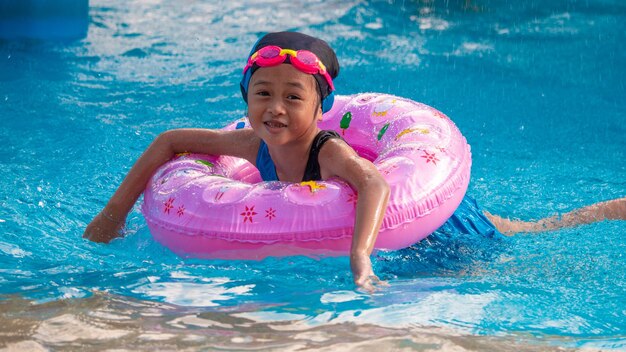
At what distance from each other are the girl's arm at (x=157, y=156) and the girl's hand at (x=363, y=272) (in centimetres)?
109

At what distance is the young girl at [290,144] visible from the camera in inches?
Answer: 141

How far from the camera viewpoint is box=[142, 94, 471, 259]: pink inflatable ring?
3646 mm

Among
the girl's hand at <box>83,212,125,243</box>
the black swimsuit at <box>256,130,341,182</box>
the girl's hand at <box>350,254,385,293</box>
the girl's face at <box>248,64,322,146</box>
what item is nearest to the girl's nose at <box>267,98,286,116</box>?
the girl's face at <box>248,64,322,146</box>

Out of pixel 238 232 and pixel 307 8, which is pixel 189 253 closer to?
pixel 238 232

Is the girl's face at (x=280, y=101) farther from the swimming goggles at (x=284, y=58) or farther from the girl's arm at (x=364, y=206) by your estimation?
the girl's arm at (x=364, y=206)

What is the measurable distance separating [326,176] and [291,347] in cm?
118

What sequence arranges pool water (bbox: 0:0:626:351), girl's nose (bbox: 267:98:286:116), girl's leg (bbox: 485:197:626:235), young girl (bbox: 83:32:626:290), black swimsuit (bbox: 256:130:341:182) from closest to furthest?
pool water (bbox: 0:0:626:351)
young girl (bbox: 83:32:626:290)
girl's nose (bbox: 267:98:286:116)
black swimsuit (bbox: 256:130:341:182)
girl's leg (bbox: 485:197:626:235)

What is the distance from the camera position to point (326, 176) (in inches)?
157

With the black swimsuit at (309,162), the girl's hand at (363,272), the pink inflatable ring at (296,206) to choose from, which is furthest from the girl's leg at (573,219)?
the girl's hand at (363,272)

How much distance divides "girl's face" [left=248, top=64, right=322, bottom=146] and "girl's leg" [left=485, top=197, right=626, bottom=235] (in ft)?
4.65

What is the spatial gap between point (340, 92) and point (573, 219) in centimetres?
304

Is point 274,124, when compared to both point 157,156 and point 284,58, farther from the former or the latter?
point 157,156

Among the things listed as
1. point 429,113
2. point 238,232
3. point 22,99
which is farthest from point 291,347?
point 22,99

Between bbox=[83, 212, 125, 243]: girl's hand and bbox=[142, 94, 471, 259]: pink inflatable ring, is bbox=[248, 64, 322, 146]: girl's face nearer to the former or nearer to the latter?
bbox=[142, 94, 471, 259]: pink inflatable ring
